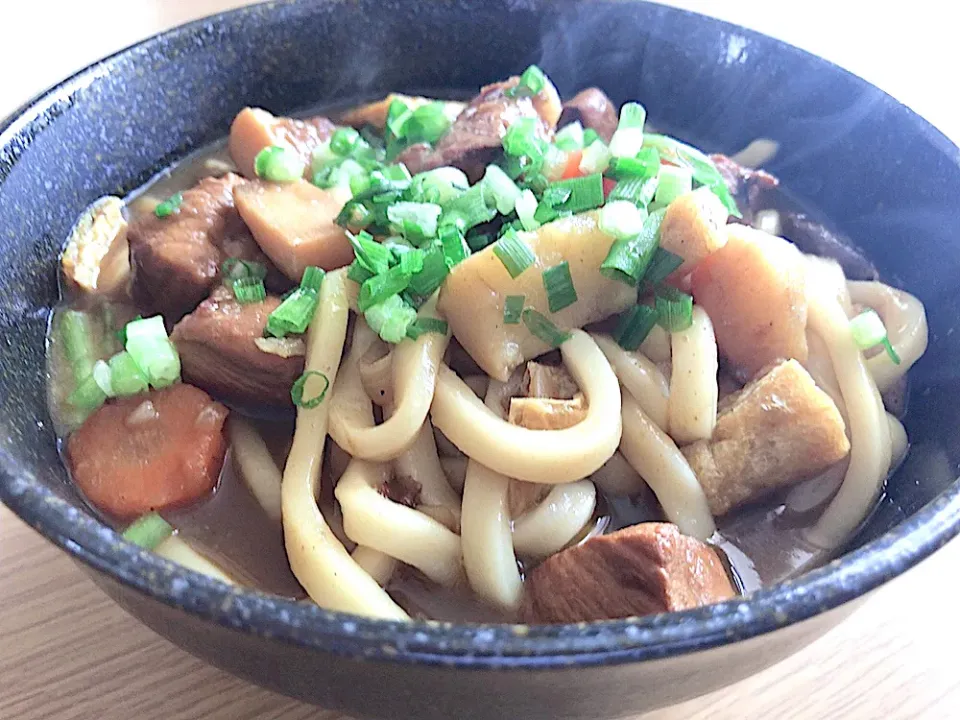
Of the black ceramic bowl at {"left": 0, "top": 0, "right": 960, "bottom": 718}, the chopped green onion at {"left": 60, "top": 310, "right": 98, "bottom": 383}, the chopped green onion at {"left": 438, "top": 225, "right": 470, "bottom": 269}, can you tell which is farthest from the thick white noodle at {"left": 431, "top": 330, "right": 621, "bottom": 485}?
the chopped green onion at {"left": 60, "top": 310, "right": 98, "bottom": 383}

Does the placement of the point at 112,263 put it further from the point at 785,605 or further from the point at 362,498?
the point at 785,605

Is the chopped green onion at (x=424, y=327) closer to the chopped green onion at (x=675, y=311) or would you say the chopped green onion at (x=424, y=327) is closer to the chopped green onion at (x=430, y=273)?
the chopped green onion at (x=430, y=273)

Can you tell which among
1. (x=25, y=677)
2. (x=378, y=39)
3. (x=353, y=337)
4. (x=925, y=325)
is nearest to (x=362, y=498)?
(x=353, y=337)

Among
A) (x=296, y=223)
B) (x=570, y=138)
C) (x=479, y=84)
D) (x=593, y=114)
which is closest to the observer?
(x=296, y=223)

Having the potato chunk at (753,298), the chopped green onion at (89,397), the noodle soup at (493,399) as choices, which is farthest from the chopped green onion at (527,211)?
the chopped green onion at (89,397)

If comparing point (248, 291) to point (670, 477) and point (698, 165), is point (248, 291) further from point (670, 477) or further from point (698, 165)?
point (698, 165)

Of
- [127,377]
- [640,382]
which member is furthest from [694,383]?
[127,377]

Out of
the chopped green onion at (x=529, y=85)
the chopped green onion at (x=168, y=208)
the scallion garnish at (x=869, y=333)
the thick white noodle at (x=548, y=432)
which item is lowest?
the scallion garnish at (x=869, y=333)
